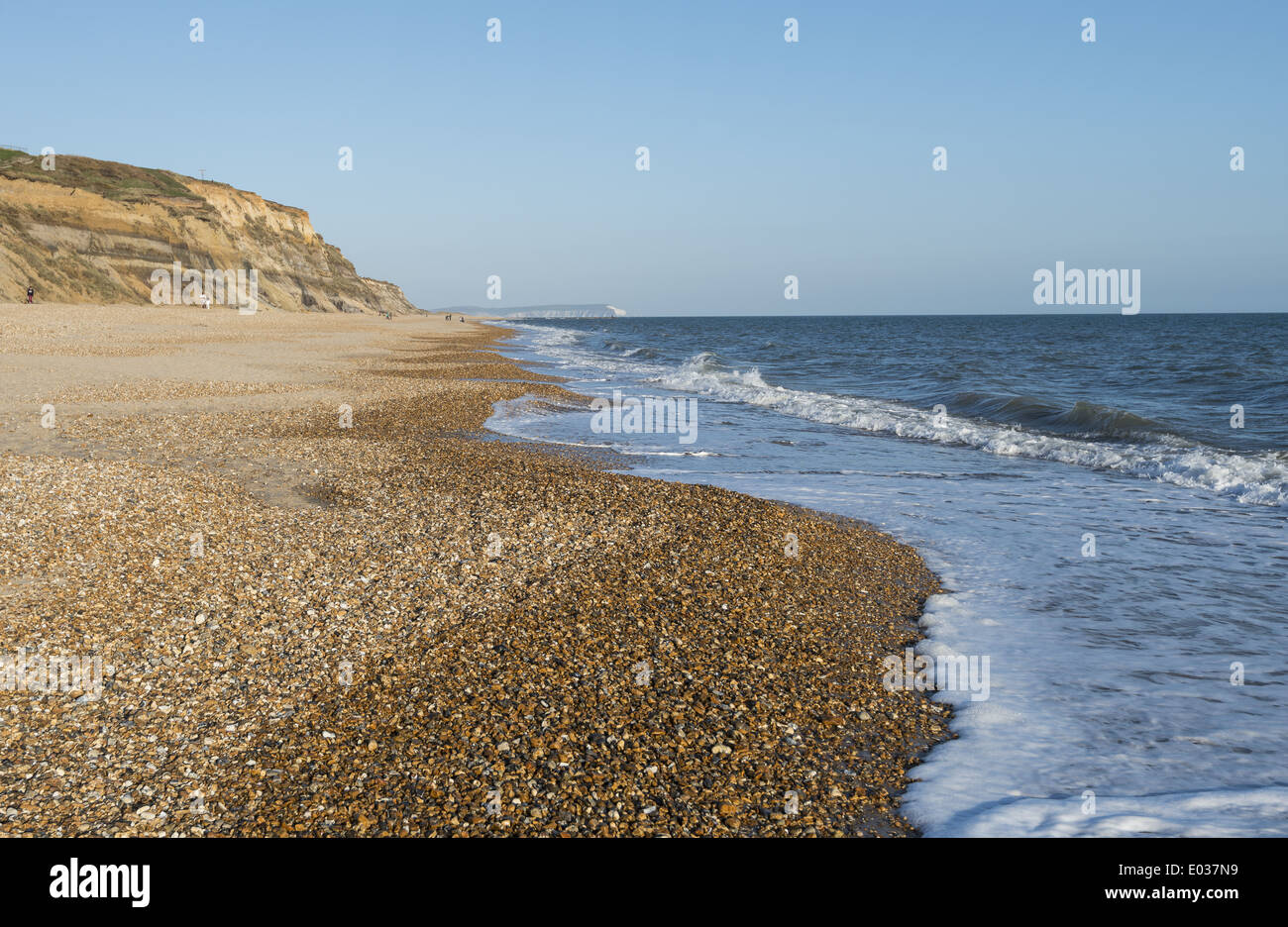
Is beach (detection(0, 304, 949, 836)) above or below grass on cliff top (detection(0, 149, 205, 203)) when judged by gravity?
below

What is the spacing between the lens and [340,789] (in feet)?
16.1

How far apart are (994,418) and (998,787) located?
2221cm

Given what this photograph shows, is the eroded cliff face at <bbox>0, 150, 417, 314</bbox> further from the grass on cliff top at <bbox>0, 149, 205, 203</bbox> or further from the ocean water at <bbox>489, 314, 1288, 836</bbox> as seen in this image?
the ocean water at <bbox>489, 314, 1288, 836</bbox>

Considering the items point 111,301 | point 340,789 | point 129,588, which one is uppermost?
point 111,301

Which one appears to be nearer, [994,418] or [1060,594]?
[1060,594]

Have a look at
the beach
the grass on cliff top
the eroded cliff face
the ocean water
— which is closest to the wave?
the ocean water

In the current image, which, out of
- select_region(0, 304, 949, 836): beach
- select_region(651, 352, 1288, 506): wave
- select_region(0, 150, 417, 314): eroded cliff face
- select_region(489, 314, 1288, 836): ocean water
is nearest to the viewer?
select_region(0, 304, 949, 836): beach

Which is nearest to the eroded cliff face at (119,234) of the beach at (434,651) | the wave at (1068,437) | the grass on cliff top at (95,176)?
the grass on cliff top at (95,176)

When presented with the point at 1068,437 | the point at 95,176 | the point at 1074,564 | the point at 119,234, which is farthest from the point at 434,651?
the point at 95,176

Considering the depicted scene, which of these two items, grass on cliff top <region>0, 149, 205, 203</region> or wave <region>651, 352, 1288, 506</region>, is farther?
grass on cliff top <region>0, 149, 205, 203</region>

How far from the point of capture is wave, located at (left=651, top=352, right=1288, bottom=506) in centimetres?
1553

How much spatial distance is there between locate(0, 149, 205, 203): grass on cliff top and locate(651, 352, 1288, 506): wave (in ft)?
207

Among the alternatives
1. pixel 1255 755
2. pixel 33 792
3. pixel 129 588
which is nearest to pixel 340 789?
pixel 33 792
